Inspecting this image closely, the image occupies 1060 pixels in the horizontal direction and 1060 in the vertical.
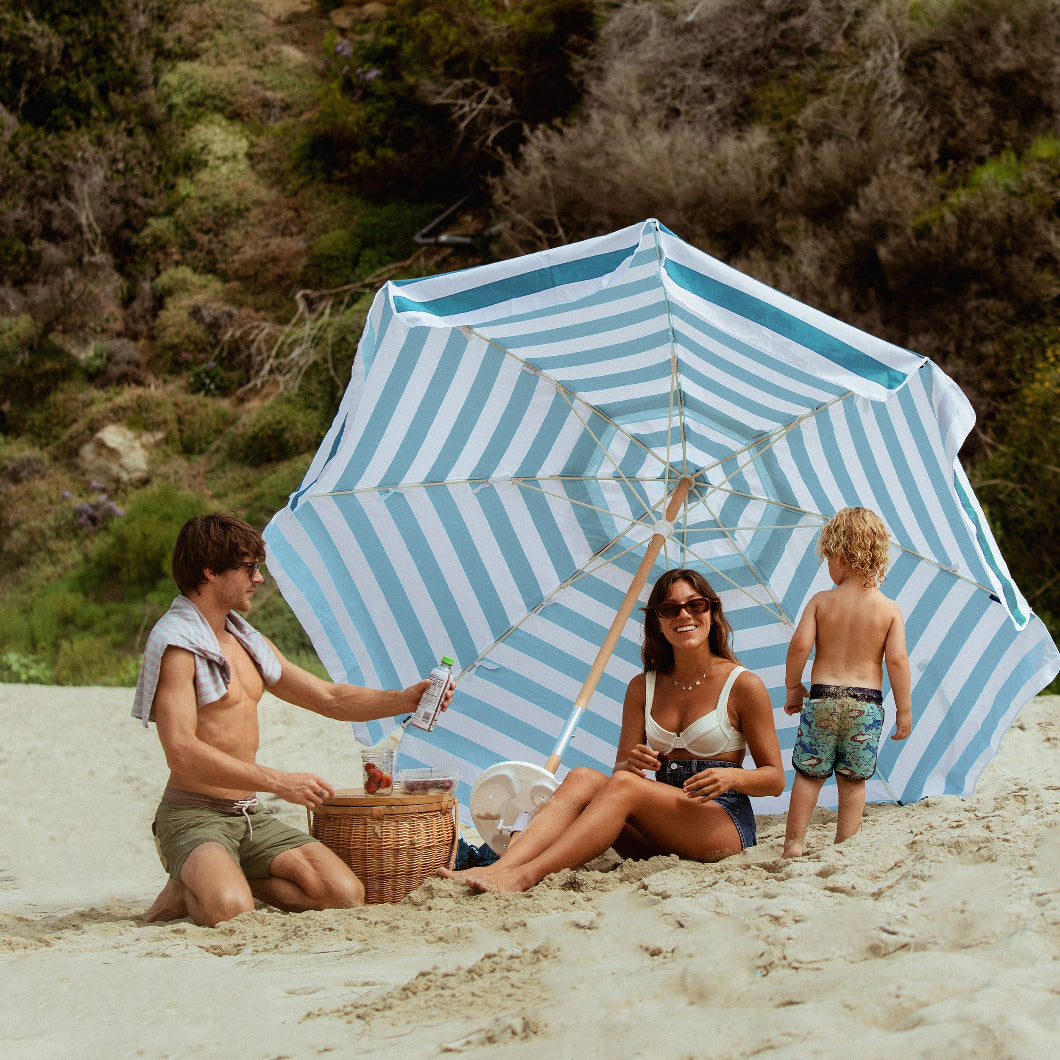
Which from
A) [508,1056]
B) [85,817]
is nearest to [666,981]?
[508,1056]

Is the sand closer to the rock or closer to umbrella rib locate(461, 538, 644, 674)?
umbrella rib locate(461, 538, 644, 674)

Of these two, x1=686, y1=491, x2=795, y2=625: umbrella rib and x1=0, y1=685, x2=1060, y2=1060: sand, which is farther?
x1=686, y1=491, x2=795, y2=625: umbrella rib

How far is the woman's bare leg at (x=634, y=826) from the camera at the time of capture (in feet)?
11.1

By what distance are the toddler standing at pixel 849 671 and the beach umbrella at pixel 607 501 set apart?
24 centimetres

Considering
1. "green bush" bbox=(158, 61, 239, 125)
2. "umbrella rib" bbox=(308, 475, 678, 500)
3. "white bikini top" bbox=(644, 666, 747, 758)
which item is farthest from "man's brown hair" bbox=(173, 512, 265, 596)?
"green bush" bbox=(158, 61, 239, 125)

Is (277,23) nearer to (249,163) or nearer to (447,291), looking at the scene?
(249,163)

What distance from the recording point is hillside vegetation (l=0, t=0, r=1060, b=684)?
10.2 m

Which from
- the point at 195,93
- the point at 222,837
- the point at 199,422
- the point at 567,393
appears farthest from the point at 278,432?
the point at 222,837

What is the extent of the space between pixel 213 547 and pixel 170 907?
1190 millimetres

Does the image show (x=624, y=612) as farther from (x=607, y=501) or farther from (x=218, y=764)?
(x=218, y=764)

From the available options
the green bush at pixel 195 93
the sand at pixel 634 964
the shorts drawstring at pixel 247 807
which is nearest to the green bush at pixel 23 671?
the sand at pixel 634 964

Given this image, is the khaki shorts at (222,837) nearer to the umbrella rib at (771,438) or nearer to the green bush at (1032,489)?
the umbrella rib at (771,438)

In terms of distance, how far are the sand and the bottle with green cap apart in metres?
0.60

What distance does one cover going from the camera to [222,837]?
3.59 meters
